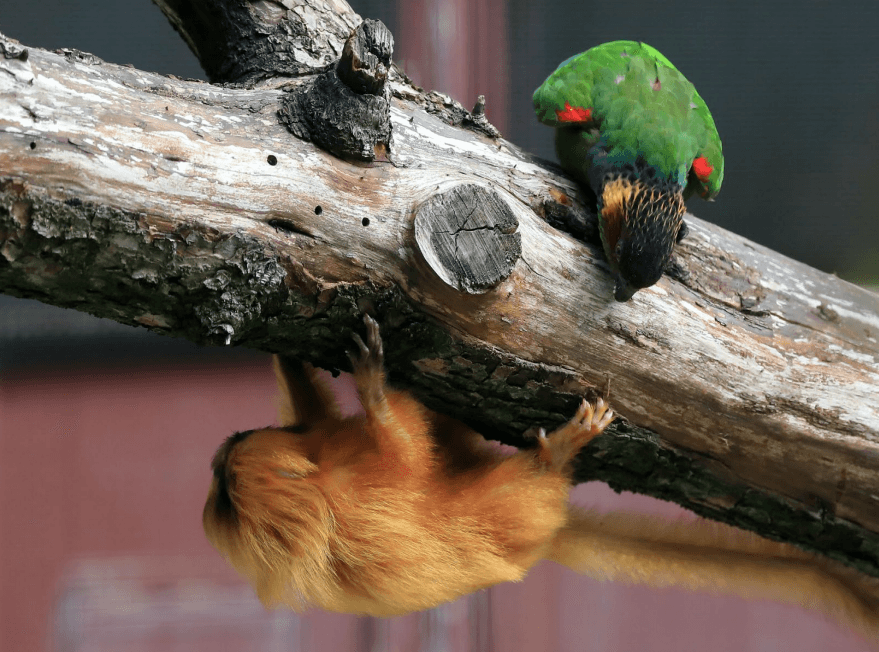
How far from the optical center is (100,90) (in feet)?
4.06

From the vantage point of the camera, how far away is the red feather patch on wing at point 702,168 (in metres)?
1.91

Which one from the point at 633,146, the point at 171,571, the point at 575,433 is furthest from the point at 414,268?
the point at 171,571

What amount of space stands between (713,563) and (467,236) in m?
1.30

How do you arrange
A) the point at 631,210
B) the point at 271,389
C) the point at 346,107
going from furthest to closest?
the point at 271,389
the point at 631,210
the point at 346,107

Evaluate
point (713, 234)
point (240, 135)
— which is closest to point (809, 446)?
point (713, 234)

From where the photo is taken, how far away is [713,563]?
2.01m

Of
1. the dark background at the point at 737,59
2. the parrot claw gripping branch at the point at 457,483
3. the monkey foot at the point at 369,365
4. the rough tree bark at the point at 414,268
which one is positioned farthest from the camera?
the dark background at the point at 737,59

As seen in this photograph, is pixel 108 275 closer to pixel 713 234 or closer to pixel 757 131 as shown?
pixel 713 234

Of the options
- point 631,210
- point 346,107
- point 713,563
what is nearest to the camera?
point 346,107

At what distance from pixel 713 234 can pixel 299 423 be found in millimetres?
1310

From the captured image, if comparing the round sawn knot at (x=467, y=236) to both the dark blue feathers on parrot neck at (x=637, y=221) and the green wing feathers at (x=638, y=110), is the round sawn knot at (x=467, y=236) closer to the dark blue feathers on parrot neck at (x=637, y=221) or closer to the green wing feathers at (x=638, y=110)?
Answer: the dark blue feathers on parrot neck at (x=637, y=221)

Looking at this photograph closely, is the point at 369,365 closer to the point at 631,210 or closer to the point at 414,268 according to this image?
the point at 414,268

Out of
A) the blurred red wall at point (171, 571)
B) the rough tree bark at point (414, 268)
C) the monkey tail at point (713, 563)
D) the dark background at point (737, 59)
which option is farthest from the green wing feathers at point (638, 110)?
the blurred red wall at point (171, 571)

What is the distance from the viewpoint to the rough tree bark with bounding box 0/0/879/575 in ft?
3.93
